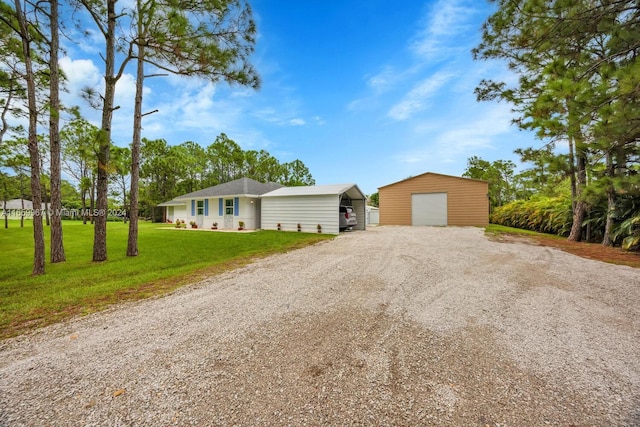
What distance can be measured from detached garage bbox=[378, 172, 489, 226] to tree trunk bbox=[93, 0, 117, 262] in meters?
16.7

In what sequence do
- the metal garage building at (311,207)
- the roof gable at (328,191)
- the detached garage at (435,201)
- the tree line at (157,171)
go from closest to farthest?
the roof gable at (328,191) → the metal garage building at (311,207) → the detached garage at (435,201) → the tree line at (157,171)

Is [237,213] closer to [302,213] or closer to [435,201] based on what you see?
[302,213]

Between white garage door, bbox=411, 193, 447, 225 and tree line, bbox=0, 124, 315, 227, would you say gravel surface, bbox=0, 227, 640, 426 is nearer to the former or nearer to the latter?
white garage door, bbox=411, 193, 447, 225

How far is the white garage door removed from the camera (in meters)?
17.8

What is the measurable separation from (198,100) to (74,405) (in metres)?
7.52

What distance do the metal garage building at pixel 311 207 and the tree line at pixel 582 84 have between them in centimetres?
779

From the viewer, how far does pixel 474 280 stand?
14.6ft

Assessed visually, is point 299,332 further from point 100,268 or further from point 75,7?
point 75,7

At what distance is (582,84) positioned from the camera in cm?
451

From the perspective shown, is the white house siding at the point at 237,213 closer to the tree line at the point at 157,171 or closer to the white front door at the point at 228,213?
the white front door at the point at 228,213

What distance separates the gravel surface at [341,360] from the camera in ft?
5.21

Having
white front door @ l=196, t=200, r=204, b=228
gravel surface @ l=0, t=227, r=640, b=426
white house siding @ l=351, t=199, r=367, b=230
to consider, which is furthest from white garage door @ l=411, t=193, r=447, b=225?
white front door @ l=196, t=200, r=204, b=228

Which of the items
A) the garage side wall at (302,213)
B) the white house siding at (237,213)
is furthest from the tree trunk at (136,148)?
the white house siding at (237,213)

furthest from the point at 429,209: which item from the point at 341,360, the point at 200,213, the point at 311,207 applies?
the point at 341,360
